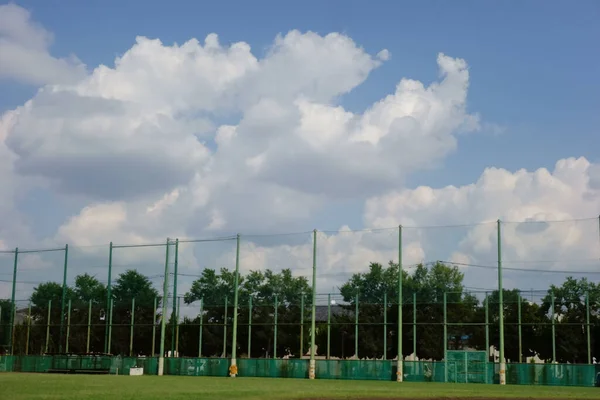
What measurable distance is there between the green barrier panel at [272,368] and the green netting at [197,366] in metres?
1.32

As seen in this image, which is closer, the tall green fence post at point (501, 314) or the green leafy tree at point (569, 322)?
the tall green fence post at point (501, 314)

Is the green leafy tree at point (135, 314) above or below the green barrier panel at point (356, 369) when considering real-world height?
above

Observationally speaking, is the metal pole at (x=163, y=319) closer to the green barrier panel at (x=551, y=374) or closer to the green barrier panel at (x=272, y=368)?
the green barrier panel at (x=272, y=368)

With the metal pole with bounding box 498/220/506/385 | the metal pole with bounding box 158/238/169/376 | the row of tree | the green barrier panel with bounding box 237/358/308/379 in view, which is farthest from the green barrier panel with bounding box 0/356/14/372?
the metal pole with bounding box 498/220/506/385

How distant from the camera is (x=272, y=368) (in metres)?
57.1

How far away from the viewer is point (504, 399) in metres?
31.2

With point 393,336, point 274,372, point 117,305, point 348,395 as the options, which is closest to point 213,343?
point 117,305

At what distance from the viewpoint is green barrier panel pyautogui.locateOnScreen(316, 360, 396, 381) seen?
53312 mm

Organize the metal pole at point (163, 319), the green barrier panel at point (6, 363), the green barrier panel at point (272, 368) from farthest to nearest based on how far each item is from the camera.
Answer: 1. the green barrier panel at point (6, 363)
2. the metal pole at point (163, 319)
3. the green barrier panel at point (272, 368)

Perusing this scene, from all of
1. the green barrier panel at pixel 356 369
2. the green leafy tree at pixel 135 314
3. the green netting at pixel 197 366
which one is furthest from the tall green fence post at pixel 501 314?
the green leafy tree at pixel 135 314

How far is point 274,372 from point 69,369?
→ 54.0ft

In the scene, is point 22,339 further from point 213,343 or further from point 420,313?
point 420,313

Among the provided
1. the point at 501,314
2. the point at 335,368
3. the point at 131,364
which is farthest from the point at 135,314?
the point at 501,314

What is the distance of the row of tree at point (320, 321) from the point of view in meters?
76.0
